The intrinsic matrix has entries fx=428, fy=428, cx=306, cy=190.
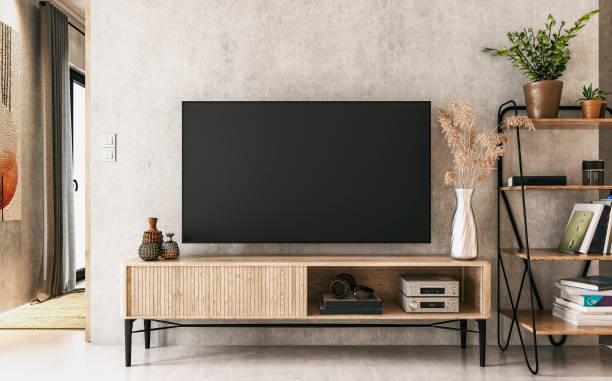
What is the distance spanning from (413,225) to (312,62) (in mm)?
1178

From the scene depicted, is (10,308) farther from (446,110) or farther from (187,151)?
(446,110)

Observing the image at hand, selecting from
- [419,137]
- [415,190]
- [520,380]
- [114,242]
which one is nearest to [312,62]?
[419,137]

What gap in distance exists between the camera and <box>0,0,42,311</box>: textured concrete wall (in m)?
3.35

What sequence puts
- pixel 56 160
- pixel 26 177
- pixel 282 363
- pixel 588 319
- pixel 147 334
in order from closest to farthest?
1. pixel 588 319
2. pixel 282 363
3. pixel 147 334
4. pixel 26 177
5. pixel 56 160

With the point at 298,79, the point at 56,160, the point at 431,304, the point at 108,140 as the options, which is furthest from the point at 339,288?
the point at 56,160

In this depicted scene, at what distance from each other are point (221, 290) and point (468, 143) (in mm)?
1652

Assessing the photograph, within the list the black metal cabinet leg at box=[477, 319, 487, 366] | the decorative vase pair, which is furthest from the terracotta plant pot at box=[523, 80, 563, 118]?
the decorative vase pair

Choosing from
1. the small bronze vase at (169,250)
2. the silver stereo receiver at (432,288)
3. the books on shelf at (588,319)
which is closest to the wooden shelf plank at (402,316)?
the silver stereo receiver at (432,288)

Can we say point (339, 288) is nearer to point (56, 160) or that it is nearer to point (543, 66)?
point (543, 66)

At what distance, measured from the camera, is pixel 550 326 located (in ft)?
7.54

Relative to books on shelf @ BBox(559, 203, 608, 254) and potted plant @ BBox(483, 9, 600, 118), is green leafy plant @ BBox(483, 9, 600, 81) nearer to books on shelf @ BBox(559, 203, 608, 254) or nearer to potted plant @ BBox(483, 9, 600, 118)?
potted plant @ BBox(483, 9, 600, 118)

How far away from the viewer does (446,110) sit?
2654mm

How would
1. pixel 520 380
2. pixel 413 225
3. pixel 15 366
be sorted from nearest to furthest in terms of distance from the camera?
pixel 520 380, pixel 15 366, pixel 413 225

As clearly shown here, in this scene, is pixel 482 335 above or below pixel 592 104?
below
